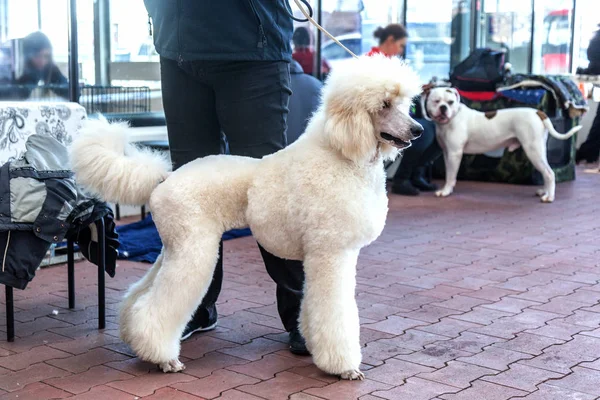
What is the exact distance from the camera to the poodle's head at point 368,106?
8.88 feet

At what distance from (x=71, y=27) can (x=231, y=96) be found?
3247mm

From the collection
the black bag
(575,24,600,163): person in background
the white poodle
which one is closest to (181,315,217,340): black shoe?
the white poodle

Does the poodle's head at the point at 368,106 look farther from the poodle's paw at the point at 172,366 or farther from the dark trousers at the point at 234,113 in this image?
the poodle's paw at the point at 172,366

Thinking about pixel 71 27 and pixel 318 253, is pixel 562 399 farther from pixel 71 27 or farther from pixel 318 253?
pixel 71 27

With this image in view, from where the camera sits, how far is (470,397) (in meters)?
2.72

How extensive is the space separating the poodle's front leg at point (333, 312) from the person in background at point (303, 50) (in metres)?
5.84

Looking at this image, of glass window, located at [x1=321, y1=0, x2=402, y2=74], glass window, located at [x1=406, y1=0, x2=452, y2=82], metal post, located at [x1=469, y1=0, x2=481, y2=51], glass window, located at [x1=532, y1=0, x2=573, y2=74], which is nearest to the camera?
glass window, located at [x1=321, y1=0, x2=402, y2=74]

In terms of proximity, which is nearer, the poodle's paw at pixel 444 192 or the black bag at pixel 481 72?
the poodle's paw at pixel 444 192

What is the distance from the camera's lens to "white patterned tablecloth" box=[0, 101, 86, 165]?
407 cm

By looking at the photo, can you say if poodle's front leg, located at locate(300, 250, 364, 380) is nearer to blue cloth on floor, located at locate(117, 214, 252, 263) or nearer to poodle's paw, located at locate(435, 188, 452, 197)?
blue cloth on floor, located at locate(117, 214, 252, 263)

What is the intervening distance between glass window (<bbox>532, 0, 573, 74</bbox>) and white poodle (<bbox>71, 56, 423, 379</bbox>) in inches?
365

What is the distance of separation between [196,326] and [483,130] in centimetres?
504

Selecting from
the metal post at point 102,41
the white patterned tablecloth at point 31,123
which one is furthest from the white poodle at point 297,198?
the metal post at point 102,41

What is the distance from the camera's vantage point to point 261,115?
10.2 feet
